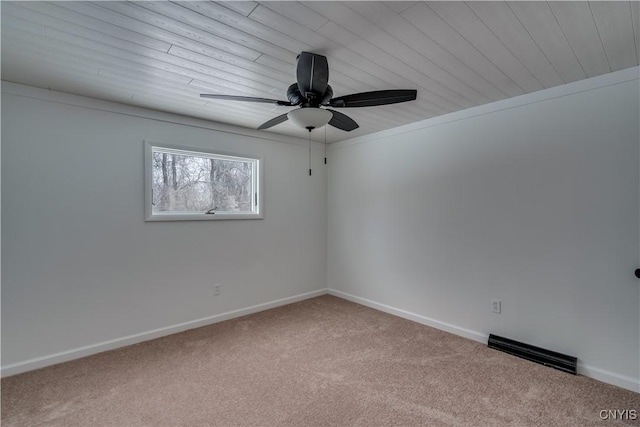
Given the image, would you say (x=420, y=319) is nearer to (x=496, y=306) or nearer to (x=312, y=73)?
(x=496, y=306)

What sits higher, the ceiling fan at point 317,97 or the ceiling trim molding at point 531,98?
the ceiling trim molding at point 531,98

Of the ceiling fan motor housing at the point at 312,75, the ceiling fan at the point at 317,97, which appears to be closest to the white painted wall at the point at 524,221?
the ceiling fan at the point at 317,97

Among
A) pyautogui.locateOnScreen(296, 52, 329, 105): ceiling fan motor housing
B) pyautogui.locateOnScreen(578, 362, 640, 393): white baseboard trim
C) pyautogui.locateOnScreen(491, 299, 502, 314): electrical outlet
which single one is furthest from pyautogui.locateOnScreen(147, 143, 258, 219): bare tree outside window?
pyautogui.locateOnScreen(578, 362, 640, 393): white baseboard trim

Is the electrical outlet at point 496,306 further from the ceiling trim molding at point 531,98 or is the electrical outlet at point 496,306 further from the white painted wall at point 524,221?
the ceiling trim molding at point 531,98

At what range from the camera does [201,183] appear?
334 centimetres

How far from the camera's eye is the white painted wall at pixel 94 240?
229 centimetres

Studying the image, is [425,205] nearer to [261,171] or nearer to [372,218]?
[372,218]

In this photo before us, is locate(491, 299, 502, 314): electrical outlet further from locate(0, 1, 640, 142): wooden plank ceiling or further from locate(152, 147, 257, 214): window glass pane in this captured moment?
locate(152, 147, 257, 214): window glass pane

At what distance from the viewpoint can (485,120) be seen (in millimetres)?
2758

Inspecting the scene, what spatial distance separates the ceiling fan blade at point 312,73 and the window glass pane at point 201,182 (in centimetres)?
200

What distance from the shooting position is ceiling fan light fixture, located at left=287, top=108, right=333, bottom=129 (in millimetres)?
1760

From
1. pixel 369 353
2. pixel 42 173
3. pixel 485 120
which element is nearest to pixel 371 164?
pixel 485 120

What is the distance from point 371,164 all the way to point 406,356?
2.26m

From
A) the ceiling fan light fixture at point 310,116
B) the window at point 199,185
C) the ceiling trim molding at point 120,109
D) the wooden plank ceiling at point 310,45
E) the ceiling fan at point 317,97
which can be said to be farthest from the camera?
the window at point 199,185
